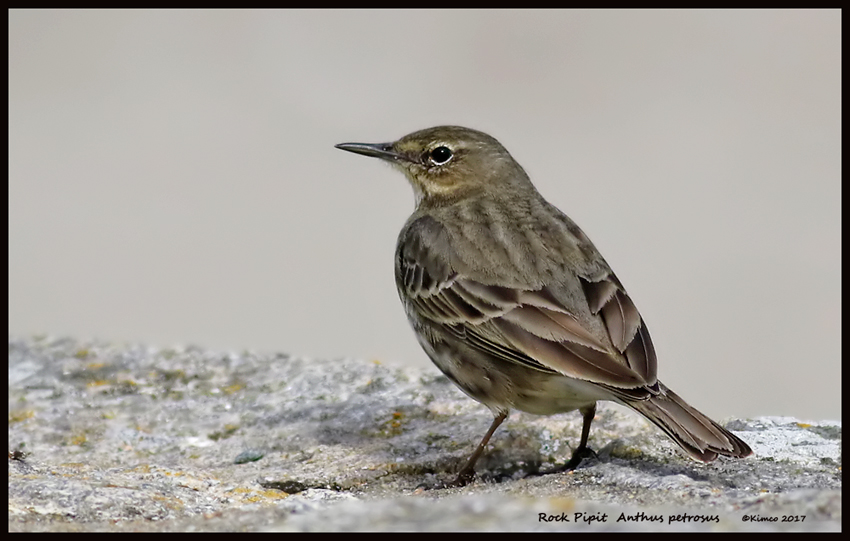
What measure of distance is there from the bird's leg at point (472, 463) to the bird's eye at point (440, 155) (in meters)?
2.15

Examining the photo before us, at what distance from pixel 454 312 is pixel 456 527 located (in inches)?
116

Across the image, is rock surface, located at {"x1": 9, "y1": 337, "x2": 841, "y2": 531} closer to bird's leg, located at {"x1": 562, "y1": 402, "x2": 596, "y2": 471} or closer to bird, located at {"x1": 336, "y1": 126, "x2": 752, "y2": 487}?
bird's leg, located at {"x1": 562, "y1": 402, "x2": 596, "y2": 471}

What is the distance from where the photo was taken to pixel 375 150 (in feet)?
24.8

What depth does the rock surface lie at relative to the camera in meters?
3.76

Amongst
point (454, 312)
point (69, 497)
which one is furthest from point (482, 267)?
point (69, 497)

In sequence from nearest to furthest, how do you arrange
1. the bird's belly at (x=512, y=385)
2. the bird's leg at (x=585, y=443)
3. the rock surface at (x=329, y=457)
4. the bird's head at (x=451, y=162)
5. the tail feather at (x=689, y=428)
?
the rock surface at (x=329, y=457), the tail feather at (x=689, y=428), the bird's belly at (x=512, y=385), the bird's leg at (x=585, y=443), the bird's head at (x=451, y=162)

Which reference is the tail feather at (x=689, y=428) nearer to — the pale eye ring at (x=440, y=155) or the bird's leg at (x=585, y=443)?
the bird's leg at (x=585, y=443)

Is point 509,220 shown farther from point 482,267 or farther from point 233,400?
point 233,400

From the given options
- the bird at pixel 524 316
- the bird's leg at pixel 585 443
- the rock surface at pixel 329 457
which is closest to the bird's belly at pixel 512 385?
the bird at pixel 524 316

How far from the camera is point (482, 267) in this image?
20.4ft

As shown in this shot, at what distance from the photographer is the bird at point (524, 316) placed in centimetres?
530

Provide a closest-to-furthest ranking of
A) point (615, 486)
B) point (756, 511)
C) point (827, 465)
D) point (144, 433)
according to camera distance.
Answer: point (756, 511) → point (615, 486) → point (827, 465) → point (144, 433)

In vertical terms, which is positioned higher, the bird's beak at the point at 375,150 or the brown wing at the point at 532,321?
the bird's beak at the point at 375,150

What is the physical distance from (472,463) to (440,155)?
2428mm
